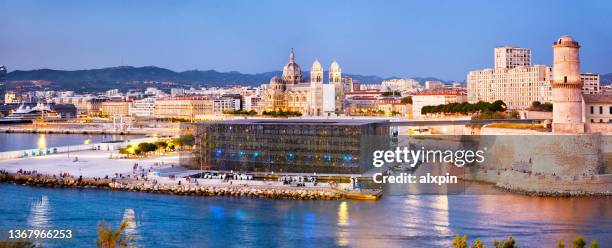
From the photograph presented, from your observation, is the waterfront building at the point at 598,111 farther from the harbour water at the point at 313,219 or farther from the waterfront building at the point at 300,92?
the waterfront building at the point at 300,92

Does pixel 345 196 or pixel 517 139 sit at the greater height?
pixel 517 139

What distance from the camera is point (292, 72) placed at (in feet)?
148

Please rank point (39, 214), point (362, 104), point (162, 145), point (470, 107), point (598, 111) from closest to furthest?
point (39, 214)
point (598, 111)
point (162, 145)
point (470, 107)
point (362, 104)

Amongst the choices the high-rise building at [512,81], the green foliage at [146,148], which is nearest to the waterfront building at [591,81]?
the high-rise building at [512,81]

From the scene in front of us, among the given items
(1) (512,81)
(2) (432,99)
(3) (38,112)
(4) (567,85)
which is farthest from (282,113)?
(4) (567,85)

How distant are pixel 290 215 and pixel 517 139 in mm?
6247

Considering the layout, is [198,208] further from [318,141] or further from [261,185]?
[318,141]

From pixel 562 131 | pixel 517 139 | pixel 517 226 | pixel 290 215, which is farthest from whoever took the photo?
pixel 517 139

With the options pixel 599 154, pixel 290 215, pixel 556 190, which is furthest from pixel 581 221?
pixel 290 215

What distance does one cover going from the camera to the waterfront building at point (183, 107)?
55094 mm

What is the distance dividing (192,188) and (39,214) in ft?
10.6

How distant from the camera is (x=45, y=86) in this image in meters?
129

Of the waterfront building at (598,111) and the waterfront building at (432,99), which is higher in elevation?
the waterfront building at (432,99)

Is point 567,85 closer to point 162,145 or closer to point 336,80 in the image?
point 162,145
